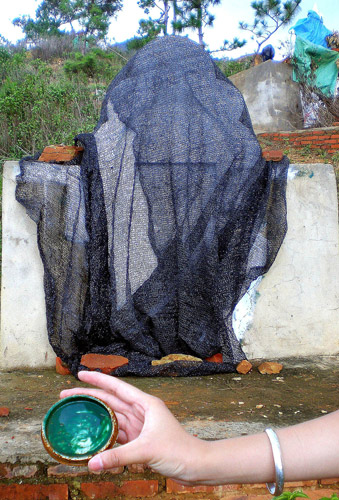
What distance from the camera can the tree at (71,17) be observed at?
15984 millimetres

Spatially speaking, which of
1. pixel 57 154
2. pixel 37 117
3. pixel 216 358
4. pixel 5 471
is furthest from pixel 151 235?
pixel 37 117

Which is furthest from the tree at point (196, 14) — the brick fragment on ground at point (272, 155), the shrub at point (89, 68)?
the brick fragment on ground at point (272, 155)

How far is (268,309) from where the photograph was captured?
3547 millimetres

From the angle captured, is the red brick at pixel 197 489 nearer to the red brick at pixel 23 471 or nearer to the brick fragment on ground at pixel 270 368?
the red brick at pixel 23 471

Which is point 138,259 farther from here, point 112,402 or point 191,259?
point 112,402

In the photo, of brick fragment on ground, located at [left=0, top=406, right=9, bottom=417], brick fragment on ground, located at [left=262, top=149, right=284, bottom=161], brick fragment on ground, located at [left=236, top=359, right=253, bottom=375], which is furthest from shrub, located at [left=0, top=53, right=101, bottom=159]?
brick fragment on ground, located at [left=0, top=406, right=9, bottom=417]

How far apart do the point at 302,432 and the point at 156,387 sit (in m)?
2.04

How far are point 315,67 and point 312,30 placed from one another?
0.91 metres

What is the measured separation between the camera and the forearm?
41.8 inches

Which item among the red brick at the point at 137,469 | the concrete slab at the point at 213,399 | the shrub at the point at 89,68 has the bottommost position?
the red brick at the point at 137,469

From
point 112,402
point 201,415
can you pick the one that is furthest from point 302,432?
point 201,415

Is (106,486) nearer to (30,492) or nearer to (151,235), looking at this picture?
(30,492)

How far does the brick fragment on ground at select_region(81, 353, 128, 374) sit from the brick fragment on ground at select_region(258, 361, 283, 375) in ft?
3.29

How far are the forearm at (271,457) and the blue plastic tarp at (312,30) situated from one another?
10.2 meters
